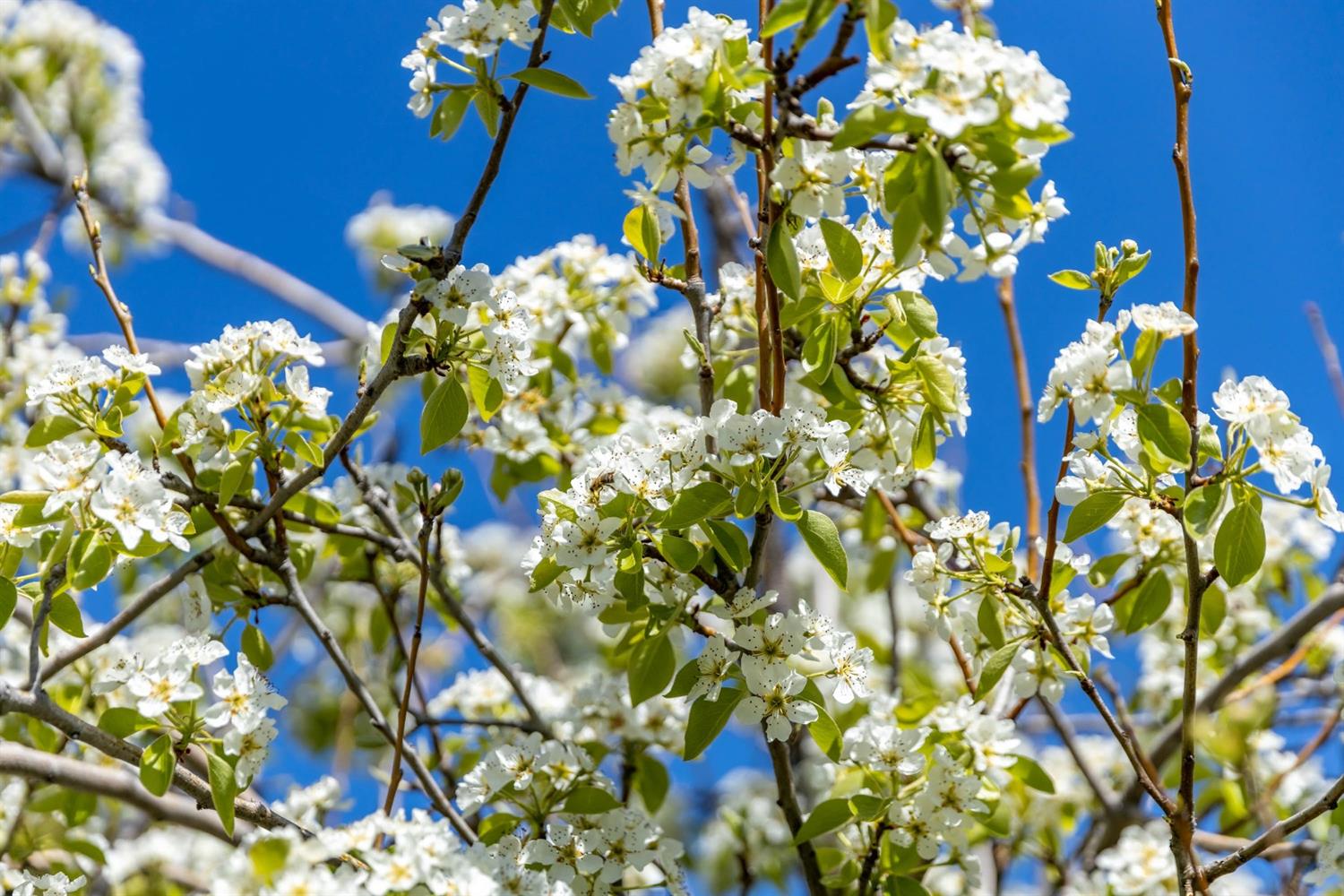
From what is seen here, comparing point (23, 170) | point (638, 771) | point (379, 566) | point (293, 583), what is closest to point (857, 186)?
point (293, 583)

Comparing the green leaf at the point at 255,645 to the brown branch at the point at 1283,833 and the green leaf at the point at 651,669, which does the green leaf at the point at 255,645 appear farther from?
the brown branch at the point at 1283,833

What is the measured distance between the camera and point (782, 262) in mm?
Answer: 1447

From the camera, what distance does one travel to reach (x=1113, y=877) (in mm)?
2193

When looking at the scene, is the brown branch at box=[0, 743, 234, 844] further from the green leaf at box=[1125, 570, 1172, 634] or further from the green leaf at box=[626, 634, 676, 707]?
the green leaf at box=[1125, 570, 1172, 634]

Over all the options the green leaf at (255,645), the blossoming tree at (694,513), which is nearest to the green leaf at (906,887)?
the blossoming tree at (694,513)

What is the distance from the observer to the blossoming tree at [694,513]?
4.77ft

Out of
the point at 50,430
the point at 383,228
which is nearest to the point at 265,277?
the point at 383,228

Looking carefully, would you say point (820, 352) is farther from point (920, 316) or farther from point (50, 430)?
point (50, 430)

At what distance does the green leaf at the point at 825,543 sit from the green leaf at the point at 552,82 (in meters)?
0.64

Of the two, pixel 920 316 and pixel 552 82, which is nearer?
pixel 552 82

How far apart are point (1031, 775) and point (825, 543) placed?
689mm

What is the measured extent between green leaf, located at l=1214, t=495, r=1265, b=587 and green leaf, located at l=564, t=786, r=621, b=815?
0.98 m

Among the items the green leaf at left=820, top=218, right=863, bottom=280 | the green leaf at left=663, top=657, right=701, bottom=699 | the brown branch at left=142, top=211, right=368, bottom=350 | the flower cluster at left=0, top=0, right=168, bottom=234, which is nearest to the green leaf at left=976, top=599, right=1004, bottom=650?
the green leaf at left=663, top=657, right=701, bottom=699

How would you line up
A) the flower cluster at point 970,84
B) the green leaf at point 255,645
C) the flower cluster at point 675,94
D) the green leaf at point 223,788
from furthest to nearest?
the green leaf at point 255,645 → the green leaf at point 223,788 → the flower cluster at point 675,94 → the flower cluster at point 970,84
